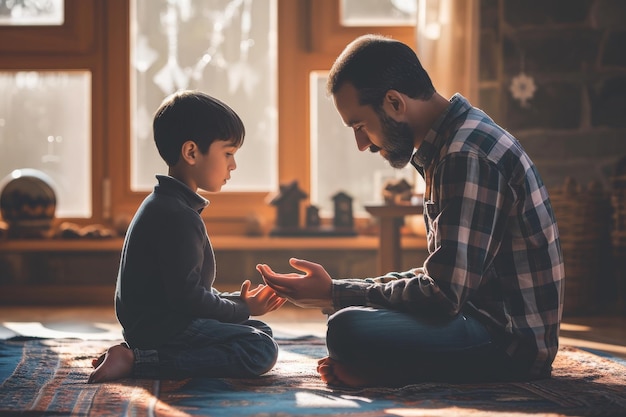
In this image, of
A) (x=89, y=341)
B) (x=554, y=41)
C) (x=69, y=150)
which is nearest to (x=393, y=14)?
(x=554, y=41)

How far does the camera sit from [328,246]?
12.3 feet

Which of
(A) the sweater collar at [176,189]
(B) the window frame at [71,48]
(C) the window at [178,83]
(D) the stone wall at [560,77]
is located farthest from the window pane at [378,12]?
(A) the sweater collar at [176,189]

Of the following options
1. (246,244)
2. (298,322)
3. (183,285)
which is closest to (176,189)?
(183,285)

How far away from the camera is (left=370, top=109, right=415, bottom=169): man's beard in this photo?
1924mm

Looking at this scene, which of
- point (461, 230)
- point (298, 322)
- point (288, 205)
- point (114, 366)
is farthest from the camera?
point (288, 205)

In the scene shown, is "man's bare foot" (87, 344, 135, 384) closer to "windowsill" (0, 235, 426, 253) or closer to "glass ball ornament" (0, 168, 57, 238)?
"windowsill" (0, 235, 426, 253)

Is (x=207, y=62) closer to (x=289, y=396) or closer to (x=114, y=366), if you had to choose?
(x=114, y=366)

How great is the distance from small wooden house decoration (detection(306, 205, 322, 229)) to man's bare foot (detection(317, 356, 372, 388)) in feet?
6.59

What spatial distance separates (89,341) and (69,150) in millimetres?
1699

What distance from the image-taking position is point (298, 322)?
10.7 ft

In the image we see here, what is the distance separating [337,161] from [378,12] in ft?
2.37

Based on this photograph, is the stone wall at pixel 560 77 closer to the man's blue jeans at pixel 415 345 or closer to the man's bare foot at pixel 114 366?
the man's blue jeans at pixel 415 345

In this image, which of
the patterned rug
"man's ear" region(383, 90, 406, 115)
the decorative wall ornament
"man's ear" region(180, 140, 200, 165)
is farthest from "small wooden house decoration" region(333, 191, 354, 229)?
"man's ear" region(383, 90, 406, 115)

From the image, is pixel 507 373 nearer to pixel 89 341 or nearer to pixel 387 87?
pixel 387 87
